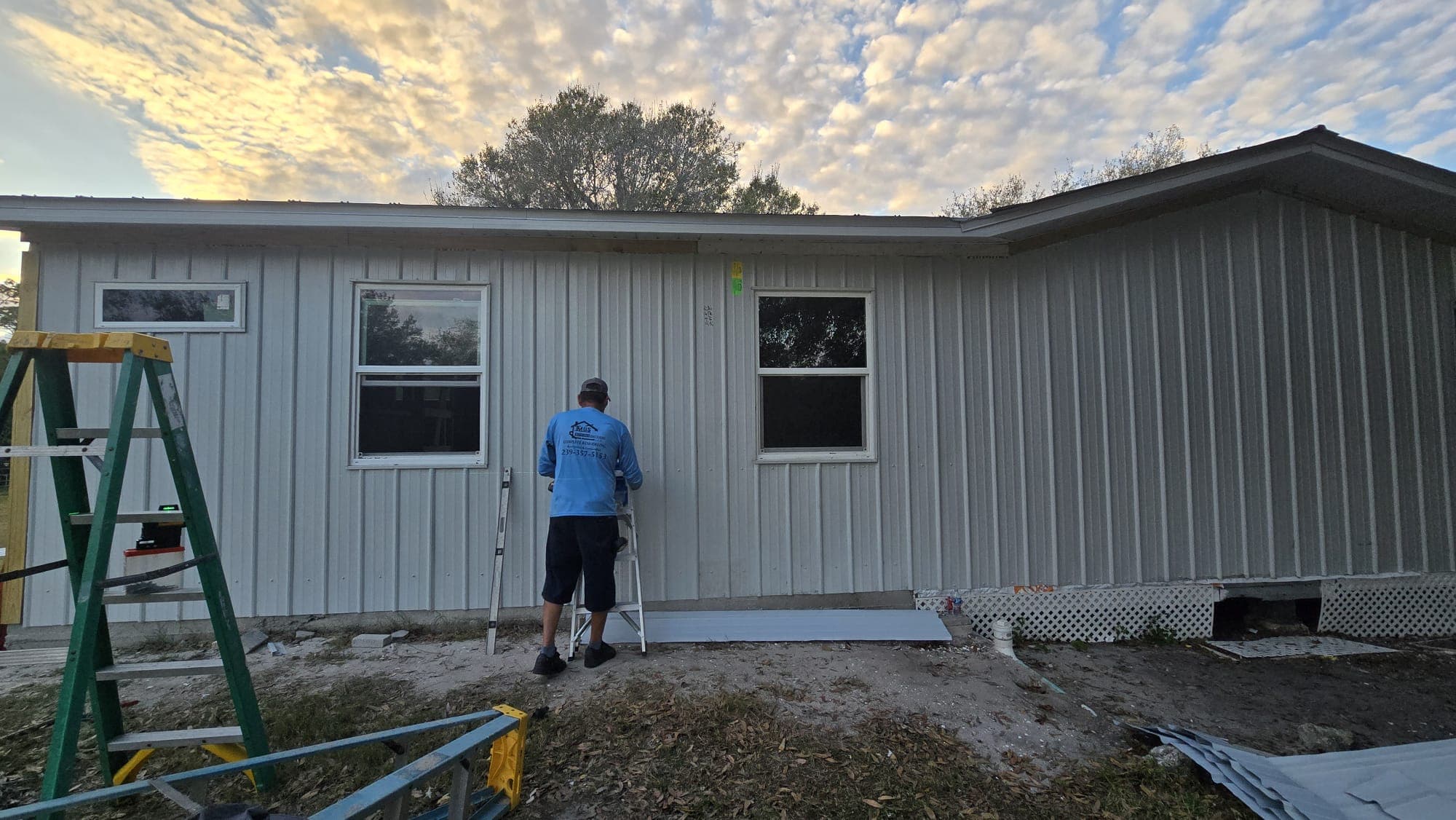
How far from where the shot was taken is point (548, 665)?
3.31 m

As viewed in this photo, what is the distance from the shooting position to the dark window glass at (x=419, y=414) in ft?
13.2

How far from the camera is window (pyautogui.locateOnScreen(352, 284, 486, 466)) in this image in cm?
403

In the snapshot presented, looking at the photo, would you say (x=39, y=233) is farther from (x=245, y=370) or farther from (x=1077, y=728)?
(x=1077, y=728)

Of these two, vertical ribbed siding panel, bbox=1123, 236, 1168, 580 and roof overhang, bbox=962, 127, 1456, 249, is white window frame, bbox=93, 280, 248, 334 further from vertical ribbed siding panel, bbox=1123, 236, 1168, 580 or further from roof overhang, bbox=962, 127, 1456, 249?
vertical ribbed siding panel, bbox=1123, 236, 1168, 580

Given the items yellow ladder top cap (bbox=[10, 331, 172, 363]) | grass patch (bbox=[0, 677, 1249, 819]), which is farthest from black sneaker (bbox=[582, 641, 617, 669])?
yellow ladder top cap (bbox=[10, 331, 172, 363])

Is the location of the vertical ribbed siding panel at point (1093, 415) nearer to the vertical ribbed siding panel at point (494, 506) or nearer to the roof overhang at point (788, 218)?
the roof overhang at point (788, 218)

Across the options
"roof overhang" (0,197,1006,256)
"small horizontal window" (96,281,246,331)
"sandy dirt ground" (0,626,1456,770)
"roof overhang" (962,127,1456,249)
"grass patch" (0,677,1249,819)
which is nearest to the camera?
"grass patch" (0,677,1249,819)

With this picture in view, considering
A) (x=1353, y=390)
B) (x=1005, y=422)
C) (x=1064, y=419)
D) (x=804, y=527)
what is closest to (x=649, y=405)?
(x=804, y=527)

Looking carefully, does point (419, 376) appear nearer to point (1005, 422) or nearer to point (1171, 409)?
point (1005, 422)

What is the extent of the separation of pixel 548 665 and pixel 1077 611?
148 inches

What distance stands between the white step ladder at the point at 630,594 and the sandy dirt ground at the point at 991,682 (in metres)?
0.18

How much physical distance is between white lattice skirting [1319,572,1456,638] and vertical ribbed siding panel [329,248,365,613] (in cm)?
721

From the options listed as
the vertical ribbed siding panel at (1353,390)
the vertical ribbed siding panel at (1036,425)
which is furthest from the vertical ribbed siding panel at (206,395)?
the vertical ribbed siding panel at (1353,390)

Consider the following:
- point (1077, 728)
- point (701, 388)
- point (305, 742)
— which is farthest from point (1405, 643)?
point (305, 742)
